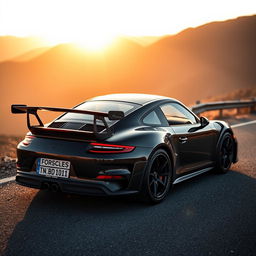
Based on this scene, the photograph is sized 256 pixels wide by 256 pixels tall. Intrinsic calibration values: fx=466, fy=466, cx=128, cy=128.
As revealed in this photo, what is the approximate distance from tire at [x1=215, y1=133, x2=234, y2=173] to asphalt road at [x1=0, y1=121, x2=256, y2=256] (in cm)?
66

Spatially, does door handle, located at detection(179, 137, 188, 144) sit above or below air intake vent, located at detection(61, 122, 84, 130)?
below

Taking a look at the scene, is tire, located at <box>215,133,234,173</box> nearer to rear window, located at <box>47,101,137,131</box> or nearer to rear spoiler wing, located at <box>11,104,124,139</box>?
rear window, located at <box>47,101,137,131</box>

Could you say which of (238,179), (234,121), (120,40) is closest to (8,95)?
(120,40)

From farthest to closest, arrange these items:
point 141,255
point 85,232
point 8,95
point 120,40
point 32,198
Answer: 1. point 120,40
2. point 8,95
3. point 32,198
4. point 85,232
5. point 141,255

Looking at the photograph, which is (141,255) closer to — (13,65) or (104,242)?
(104,242)

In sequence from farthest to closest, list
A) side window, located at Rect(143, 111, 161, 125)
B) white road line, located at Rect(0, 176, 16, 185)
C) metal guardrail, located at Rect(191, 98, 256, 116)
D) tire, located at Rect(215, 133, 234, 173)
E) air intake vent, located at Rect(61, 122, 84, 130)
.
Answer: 1. metal guardrail, located at Rect(191, 98, 256, 116)
2. tire, located at Rect(215, 133, 234, 173)
3. white road line, located at Rect(0, 176, 16, 185)
4. side window, located at Rect(143, 111, 161, 125)
5. air intake vent, located at Rect(61, 122, 84, 130)

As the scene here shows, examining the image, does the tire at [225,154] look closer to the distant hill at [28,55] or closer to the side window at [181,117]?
the side window at [181,117]

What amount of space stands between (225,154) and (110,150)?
312 cm

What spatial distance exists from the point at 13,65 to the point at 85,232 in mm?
135800

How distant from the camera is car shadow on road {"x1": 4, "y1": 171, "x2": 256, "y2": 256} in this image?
420cm

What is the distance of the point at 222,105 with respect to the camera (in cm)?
1678

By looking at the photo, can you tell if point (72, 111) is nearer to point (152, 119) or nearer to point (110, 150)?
point (110, 150)

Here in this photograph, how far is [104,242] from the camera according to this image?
4336 mm

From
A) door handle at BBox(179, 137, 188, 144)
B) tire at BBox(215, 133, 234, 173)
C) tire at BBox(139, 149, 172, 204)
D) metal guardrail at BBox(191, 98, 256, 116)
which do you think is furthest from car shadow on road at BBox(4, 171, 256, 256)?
metal guardrail at BBox(191, 98, 256, 116)
